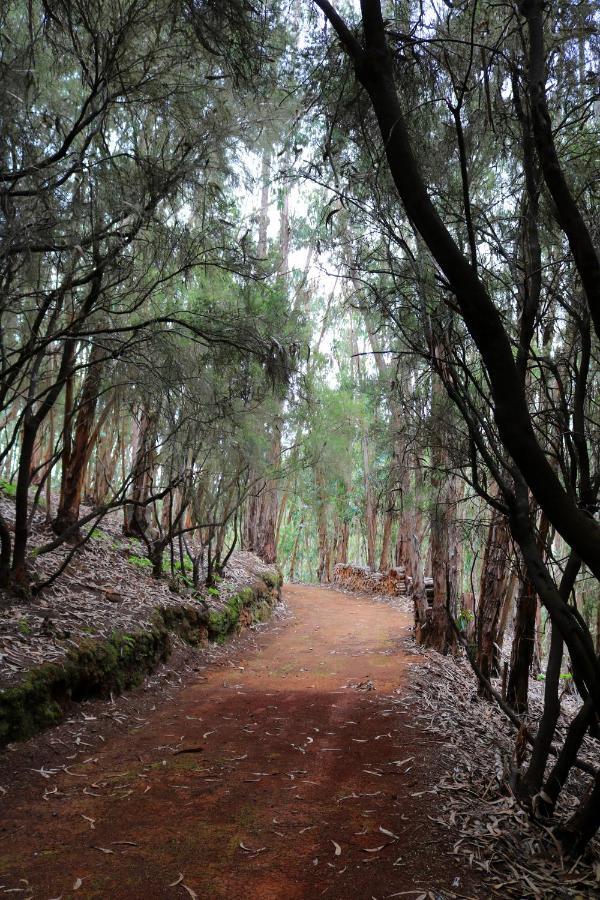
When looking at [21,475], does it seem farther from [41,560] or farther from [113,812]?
[113,812]

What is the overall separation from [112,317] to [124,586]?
10.6ft

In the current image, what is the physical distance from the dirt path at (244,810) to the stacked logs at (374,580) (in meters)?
12.3

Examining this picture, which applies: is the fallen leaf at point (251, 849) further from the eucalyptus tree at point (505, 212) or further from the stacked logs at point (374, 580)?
the stacked logs at point (374, 580)

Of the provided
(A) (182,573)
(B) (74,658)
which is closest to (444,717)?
(B) (74,658)

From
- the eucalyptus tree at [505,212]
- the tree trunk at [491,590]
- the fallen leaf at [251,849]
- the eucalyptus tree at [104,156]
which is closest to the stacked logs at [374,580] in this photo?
the tree trunk at [491,590]

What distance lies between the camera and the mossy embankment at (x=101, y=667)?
405cm

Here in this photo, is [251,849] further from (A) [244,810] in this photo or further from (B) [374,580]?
(B) [374,580]

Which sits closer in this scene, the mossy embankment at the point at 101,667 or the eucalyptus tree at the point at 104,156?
the eucalyptus tree at the point at 104,156

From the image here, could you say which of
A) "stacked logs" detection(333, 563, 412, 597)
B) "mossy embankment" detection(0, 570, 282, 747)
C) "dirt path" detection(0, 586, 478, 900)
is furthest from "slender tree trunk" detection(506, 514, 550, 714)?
"stacked logs" detection(333, 563, 412, 597)

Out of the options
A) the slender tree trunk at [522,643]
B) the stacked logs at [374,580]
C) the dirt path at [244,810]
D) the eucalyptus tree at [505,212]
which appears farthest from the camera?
the stacked logs at [374,580]

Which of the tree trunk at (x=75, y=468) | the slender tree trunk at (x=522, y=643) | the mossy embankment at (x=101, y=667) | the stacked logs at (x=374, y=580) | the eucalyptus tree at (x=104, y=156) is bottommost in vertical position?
the stacked logs at (x=374, y=580)

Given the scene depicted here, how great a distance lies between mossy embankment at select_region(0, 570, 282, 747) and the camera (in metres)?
4.05

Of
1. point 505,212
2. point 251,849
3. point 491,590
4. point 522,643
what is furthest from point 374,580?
point 251,849

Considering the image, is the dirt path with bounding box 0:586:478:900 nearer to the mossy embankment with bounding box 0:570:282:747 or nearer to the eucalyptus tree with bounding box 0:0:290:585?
the mossy embankment with bounding box 0:570:282:747
